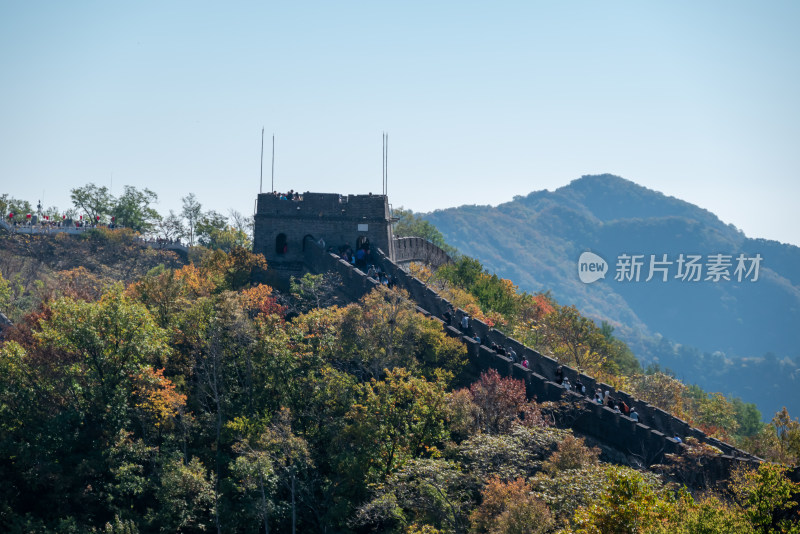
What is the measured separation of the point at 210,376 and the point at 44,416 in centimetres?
607

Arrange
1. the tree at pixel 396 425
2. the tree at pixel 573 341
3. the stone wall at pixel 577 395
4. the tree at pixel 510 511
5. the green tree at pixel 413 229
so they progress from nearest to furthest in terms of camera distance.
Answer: the tree at pixel 510 511 < the tree at pixel 396 425 < the stone wall at pixel 577 395 < the tree at pixel 573 341 < the green tree at pixel 413 229

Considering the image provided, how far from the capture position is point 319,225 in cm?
4909

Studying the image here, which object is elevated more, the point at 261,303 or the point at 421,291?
the point at 421,291

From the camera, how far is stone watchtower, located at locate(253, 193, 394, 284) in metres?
49.0

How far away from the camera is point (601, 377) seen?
48.6 m

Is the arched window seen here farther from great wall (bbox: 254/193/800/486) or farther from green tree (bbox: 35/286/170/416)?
green tree (bbox: 35/286/170/416)

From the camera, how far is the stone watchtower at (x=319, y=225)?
49.0 meters

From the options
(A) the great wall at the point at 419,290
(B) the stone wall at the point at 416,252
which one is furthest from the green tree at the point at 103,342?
(B) the stone wall at the point at 416,252

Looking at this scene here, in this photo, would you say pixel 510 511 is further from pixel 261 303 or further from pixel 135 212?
pixel 135 212

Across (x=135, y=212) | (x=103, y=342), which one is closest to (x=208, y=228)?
(x=135, y=212)

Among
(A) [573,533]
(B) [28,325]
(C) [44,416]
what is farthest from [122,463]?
(A) [573,533]

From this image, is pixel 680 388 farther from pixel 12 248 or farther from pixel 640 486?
pixel 12 248

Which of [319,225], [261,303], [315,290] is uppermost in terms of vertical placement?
[319,225]

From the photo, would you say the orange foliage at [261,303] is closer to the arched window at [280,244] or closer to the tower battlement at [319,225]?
the tower battlement at [319,225]
